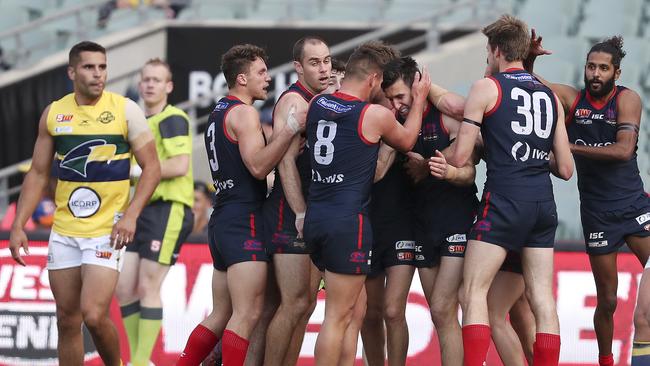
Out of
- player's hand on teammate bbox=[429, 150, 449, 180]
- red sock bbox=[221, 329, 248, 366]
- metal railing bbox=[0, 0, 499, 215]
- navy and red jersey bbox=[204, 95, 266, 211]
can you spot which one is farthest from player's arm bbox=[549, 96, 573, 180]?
metal railing bbox=[0, 0, 499, 215]

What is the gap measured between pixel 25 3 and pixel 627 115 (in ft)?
38.3

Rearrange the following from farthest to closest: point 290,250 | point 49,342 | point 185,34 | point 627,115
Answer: point 185,34 < point 49,342 < point 627,115 < point 290,250

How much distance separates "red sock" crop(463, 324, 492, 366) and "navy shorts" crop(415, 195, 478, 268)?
1.92ft

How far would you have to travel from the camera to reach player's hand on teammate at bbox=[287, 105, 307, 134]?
784 cm

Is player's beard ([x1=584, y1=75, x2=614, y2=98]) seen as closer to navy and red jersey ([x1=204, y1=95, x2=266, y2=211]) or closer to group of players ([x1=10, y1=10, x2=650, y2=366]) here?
group of players ([x1=10, y1=10, x2=650, y2=366])

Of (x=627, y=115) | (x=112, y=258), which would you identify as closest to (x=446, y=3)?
(x=627, y=115)

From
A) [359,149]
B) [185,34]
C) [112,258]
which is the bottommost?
[112,258]

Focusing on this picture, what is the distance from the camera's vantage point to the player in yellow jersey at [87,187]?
28.0 ft

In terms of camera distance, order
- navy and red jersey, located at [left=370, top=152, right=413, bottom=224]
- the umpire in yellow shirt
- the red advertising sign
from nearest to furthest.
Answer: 1. navy and red jersey, located at [left=370, top=152, right=413, bottom=224]
2. the umpire in yellow shirt
3. the red advertising sign

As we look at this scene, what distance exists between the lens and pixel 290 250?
8.06 metres

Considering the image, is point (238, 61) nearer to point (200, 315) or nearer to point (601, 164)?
point (601, 164)

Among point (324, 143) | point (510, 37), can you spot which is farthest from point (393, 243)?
point (510, 37)

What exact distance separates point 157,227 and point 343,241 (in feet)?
9.49

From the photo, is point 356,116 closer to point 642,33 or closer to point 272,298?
point 272,298
